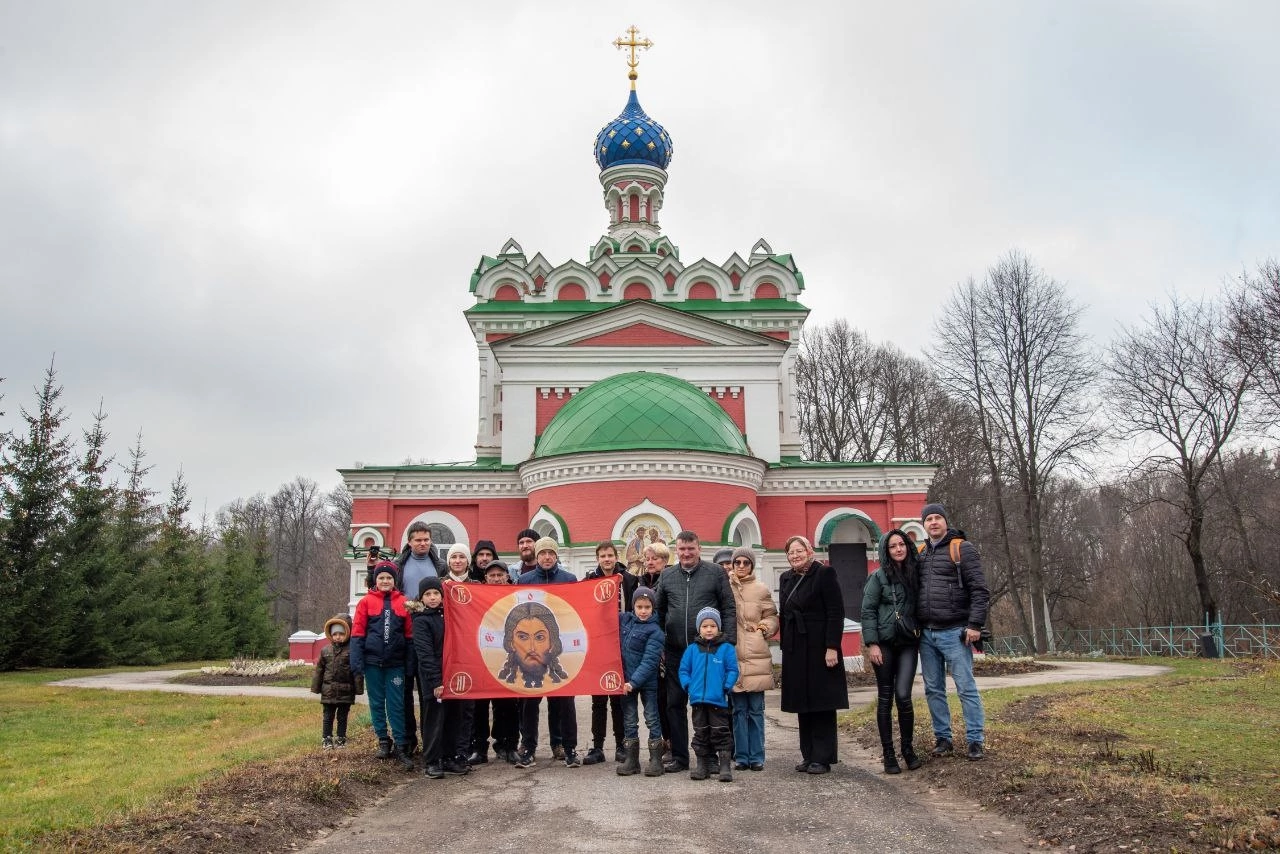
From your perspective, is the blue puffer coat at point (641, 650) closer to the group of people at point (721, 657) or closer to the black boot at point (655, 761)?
the group of people at point (721, 657)

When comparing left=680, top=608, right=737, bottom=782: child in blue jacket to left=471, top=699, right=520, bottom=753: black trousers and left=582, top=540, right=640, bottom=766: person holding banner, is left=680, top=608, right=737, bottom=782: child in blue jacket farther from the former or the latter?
left=471, top=699, right=520, bottom=753: black trousers

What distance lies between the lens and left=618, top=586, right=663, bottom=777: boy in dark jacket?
22.5 ft

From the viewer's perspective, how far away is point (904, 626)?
22.0ft

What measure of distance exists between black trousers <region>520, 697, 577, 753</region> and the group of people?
0.01 meters

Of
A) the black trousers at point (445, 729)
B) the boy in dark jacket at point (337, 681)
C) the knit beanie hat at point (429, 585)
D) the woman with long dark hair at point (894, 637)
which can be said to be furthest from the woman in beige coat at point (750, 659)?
the boy in dark jacket at point (337, 681)

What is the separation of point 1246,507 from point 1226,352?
426 cm

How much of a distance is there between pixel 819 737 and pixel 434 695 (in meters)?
2.73

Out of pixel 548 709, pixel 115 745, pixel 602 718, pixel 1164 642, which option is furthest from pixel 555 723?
pixel 1164 642

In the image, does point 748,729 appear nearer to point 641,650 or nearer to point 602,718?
point 641,650

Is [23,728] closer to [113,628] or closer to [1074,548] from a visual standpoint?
[113,628]

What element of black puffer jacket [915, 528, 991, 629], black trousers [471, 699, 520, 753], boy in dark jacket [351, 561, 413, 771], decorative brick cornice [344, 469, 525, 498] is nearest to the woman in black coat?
black puffer jacket [915, 528, 991, 629]

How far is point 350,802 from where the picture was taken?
19.9 feet

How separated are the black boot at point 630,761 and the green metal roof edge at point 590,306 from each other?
16.9 metres

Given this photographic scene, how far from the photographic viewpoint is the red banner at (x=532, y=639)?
7.32 m
